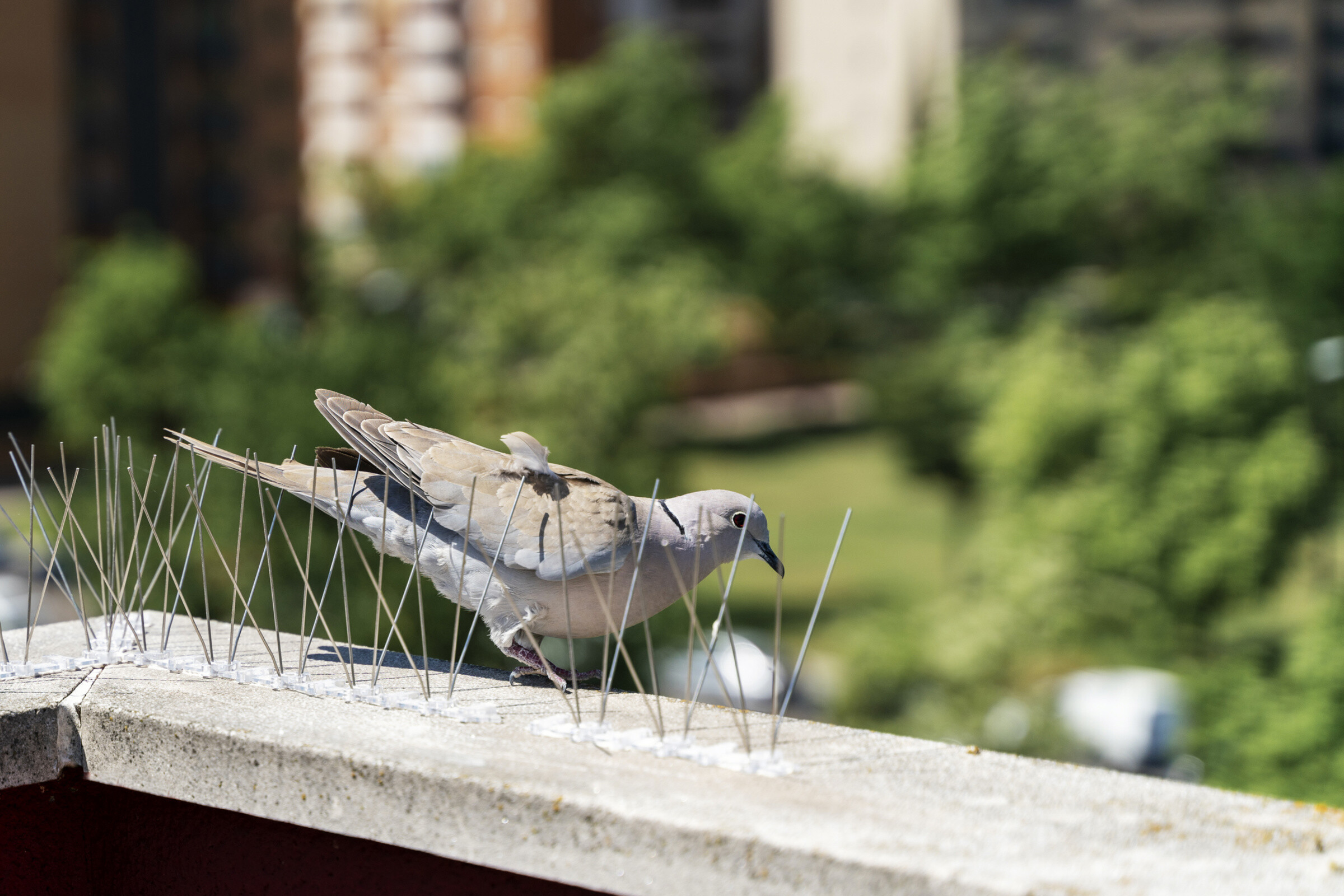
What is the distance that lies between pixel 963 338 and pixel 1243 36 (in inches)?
1252

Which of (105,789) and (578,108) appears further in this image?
(578,108)

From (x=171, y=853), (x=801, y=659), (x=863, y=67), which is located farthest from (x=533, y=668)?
(x=863, y=67)

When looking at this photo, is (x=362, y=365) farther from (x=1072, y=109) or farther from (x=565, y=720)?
(x=1072, y=109)

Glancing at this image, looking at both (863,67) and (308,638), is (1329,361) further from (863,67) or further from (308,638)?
(863,67)

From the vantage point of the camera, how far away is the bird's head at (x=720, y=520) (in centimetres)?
347

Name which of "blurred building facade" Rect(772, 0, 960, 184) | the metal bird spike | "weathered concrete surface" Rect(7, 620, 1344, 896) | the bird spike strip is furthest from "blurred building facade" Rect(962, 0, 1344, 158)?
"weathered concrete surface" Rect(7, 620, 1344, 896)

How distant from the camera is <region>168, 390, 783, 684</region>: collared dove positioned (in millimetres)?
3340

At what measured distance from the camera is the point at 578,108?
1528 inches

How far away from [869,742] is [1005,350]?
2648 centimetres

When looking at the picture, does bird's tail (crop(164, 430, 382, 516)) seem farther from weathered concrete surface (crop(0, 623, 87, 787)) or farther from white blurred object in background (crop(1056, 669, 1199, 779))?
white blurred object in background (crop(1056, 669, 1199, 779))

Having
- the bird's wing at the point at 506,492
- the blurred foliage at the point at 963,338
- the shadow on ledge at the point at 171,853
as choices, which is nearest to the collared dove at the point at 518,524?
the bird's wing at the point at 506,492

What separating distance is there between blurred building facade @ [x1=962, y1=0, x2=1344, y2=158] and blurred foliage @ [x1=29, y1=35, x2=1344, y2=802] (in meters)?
5.27

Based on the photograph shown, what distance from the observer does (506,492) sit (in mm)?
3531

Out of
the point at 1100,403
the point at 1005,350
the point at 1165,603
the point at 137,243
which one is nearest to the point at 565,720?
the point at 1165,603
